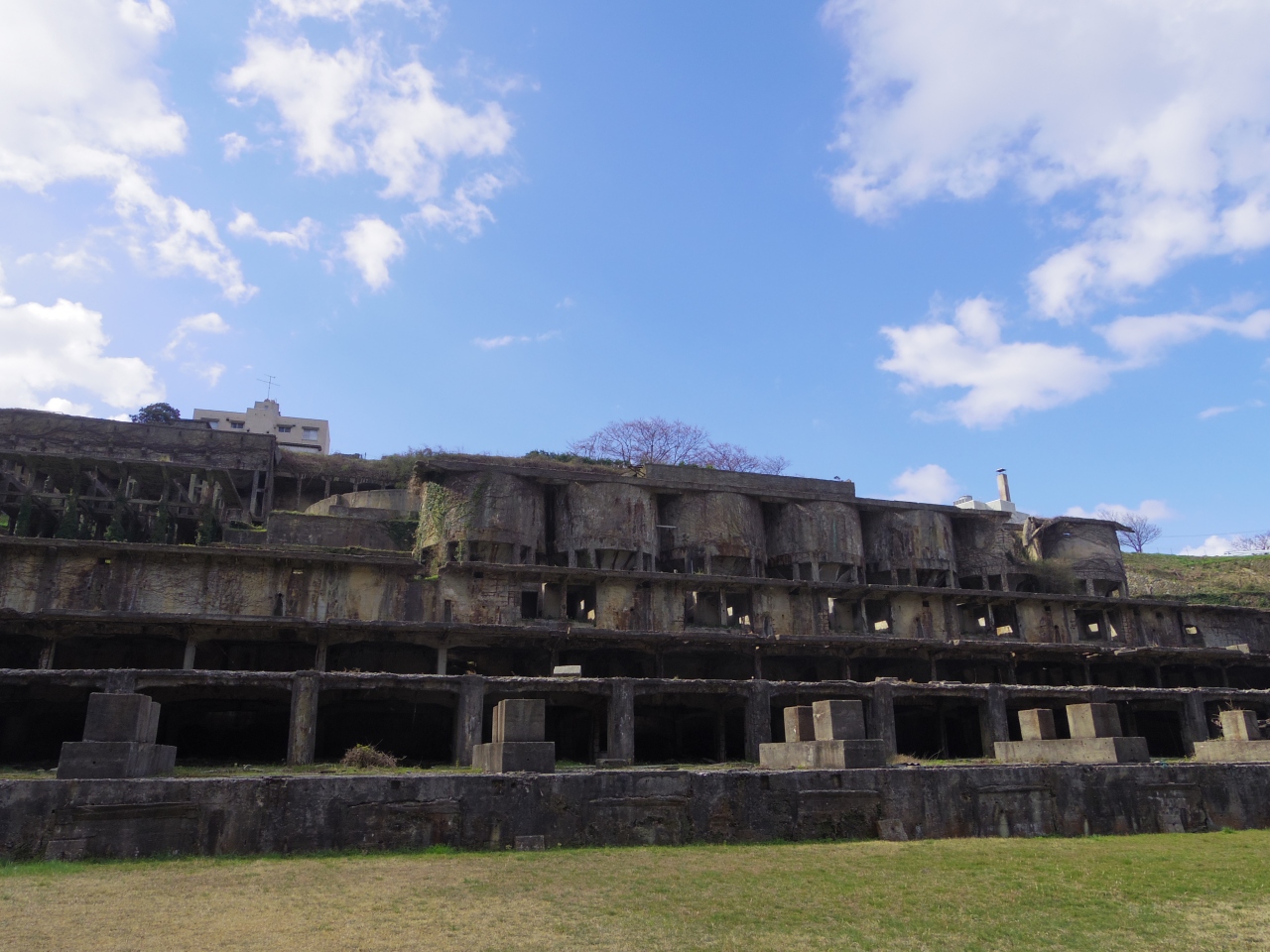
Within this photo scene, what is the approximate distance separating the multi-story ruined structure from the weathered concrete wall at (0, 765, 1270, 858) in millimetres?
8613

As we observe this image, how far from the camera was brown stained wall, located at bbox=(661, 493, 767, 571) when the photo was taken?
4062cm

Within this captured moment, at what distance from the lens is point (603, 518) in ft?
128

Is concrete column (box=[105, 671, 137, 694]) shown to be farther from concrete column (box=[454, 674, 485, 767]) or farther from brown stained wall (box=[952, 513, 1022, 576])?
brown stained wall (box=[952, 513, 1022, 576])

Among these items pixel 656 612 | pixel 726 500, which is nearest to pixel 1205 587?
pixel 726 500

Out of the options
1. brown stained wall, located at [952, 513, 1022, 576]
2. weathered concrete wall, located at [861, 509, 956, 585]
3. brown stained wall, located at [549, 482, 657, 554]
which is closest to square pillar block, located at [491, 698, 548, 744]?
brown stained wall, located at [549, 482, 657, 554]

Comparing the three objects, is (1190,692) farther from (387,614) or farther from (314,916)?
(314,916)

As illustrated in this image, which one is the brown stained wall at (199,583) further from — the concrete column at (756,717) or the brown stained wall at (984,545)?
the brown stained wall at (984,545)

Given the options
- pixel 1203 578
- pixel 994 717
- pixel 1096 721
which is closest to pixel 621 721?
pixel 1096 721

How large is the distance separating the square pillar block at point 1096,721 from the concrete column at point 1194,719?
40.9ft

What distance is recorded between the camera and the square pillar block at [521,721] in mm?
15883

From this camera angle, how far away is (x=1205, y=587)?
5984 cm

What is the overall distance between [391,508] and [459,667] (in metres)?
12.7

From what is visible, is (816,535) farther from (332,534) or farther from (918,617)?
(332,534)

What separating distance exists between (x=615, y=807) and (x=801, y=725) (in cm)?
582
